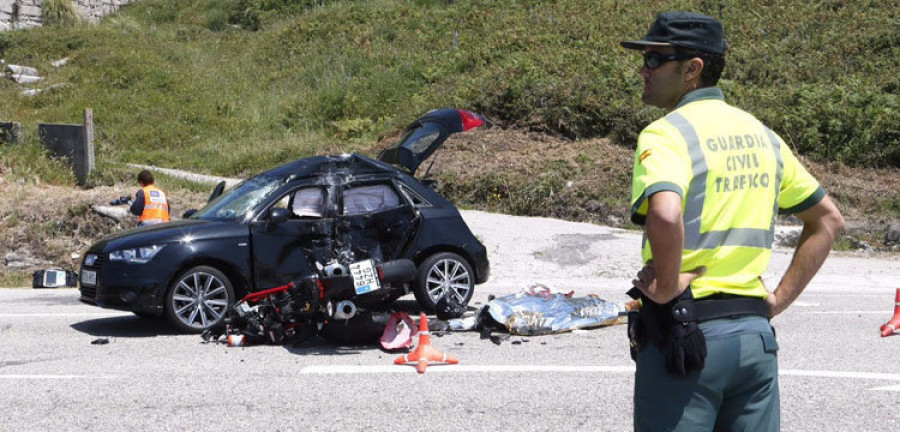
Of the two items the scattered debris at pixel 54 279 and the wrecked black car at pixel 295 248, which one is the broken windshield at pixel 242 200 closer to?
the wrecked black car at pixel 295 248

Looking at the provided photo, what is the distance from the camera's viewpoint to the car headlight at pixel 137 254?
919 cm

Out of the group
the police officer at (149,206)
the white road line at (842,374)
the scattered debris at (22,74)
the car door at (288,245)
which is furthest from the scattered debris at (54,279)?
the scattered debris at (22,74)

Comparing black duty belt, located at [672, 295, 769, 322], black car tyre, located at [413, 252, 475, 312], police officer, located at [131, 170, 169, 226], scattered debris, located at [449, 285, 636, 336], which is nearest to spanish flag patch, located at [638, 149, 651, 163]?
black duty belt, located at [672, 295, 769, 322]

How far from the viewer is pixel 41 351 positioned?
338 inches

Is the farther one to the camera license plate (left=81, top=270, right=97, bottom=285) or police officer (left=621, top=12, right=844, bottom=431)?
license plate (left=81, top=270, right=97, bottom=285)

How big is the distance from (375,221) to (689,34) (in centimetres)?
687

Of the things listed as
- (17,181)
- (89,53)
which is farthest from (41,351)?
(89,53)

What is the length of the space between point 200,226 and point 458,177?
1071cm

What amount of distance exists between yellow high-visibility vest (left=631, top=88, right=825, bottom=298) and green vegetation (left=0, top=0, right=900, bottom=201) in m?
15.7

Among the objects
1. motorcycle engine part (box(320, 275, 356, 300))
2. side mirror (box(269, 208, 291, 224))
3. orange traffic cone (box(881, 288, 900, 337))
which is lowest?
orange traffic cone (box(881, 288, 900, 337))

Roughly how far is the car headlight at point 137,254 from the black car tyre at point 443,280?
2589mm

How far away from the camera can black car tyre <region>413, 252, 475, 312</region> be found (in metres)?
9.99

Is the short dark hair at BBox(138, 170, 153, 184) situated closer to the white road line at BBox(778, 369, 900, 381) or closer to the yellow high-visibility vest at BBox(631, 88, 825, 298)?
the white road line at BBox(778, 369, 900, 381)

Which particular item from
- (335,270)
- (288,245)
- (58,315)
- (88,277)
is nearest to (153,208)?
(58,315)
